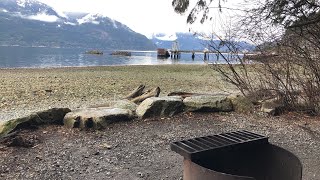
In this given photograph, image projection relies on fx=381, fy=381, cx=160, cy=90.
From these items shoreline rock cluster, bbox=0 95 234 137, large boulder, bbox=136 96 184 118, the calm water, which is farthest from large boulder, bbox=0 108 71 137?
the calm water

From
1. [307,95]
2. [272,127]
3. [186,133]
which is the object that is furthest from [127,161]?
[307,95]

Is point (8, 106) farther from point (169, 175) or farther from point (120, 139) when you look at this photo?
point (169, 175)

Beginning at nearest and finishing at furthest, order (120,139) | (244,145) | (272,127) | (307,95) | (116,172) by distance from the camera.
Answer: (244,145), (116,172), (120,139), (272,127), (307,95)

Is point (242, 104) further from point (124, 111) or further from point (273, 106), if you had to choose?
point (124, 111)

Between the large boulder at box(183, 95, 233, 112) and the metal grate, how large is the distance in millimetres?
5091

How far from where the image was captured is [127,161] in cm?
593

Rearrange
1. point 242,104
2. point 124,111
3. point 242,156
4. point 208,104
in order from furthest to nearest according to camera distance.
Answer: point 242,104
point 208,104
point 124,111
point 242,156

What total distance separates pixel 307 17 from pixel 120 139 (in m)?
4.29

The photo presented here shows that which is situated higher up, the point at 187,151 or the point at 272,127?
the point at 187,151

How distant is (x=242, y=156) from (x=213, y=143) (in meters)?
0.43

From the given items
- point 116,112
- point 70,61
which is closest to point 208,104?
point 116,112

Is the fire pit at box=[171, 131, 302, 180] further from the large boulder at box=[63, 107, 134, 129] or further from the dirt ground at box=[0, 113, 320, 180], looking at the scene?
the large boulder at box=[63, 107, 134, 129]

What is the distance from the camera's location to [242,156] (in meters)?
3.82

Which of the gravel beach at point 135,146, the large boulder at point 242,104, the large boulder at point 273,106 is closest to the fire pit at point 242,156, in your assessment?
the gravel beach at point 135,146
